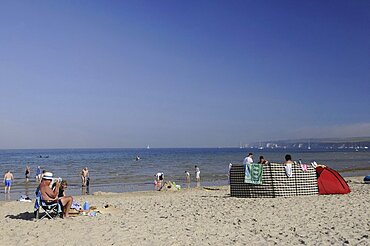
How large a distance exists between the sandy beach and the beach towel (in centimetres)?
146

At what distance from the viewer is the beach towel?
1340 centimetres

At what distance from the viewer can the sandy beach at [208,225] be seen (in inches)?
283

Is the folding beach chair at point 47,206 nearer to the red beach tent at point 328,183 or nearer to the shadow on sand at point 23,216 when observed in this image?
the shadow on sand at point 23,216

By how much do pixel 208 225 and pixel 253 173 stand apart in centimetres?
522

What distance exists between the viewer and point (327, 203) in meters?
11.7

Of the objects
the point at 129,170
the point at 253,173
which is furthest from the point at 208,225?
the point at 129,170

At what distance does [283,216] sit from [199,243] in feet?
10.8

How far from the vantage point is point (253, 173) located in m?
13.5

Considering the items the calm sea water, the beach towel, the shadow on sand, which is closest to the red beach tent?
the beach towel

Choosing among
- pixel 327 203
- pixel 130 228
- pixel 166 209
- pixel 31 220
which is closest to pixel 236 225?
pixel 130 228

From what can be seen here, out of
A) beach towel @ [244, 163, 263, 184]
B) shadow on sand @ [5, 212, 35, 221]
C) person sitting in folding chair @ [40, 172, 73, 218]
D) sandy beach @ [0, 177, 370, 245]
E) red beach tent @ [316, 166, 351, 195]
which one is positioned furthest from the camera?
red beach tent @ [316, 166, 351, 195]

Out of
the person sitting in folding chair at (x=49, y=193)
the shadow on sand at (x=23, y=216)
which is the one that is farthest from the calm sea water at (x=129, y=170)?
the person sitting in folding chair at (x=49, y=193)

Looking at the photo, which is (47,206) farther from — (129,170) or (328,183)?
(129,170)

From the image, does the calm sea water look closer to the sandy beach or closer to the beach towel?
the beach towel
